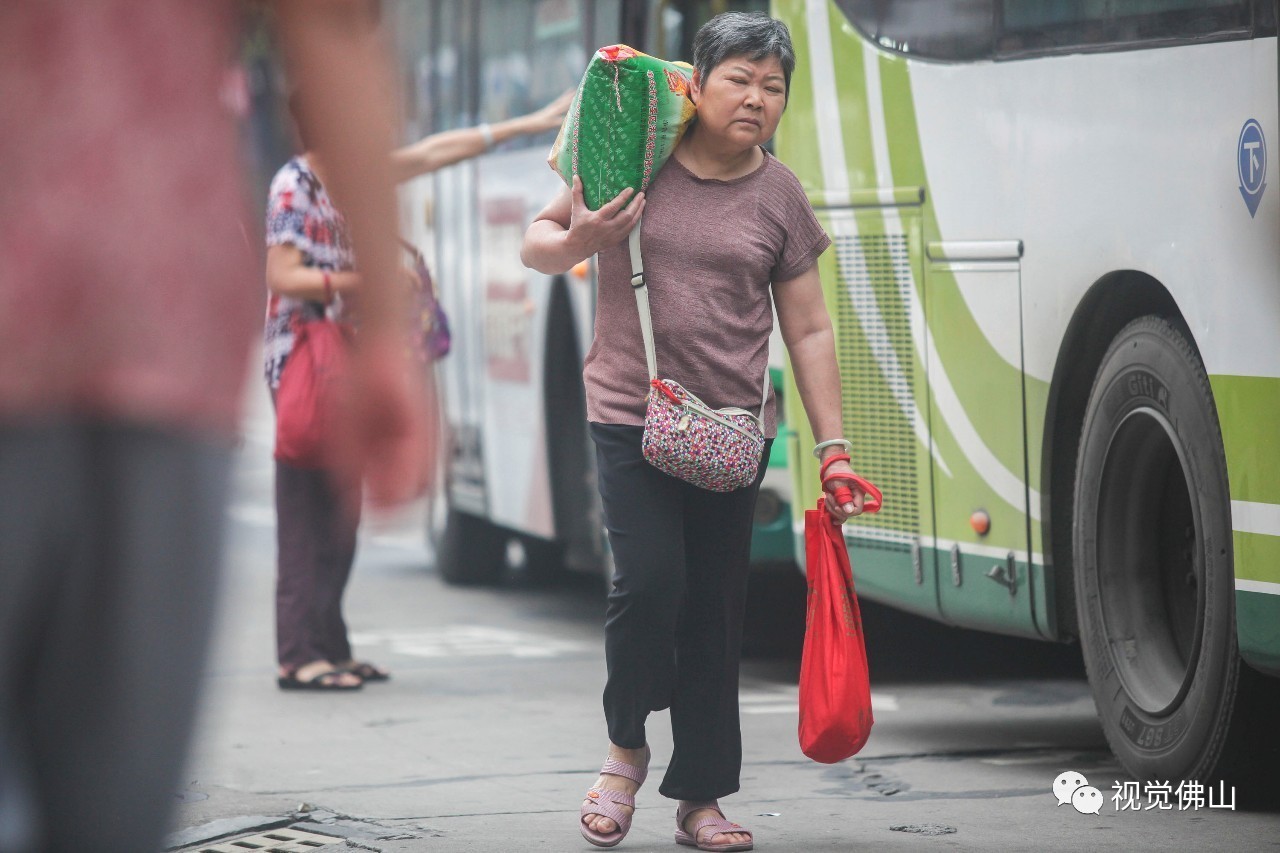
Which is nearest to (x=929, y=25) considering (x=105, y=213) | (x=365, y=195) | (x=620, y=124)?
(x=620, y=124)

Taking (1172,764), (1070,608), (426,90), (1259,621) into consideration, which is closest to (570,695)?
(1070,608)

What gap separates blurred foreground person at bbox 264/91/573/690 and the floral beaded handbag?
2320 millimetres

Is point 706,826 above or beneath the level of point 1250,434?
beneath

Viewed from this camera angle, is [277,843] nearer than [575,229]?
No

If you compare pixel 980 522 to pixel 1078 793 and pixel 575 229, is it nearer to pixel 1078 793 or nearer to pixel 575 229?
pixel 1078 793

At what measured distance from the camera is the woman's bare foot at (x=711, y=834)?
4633 millimetres

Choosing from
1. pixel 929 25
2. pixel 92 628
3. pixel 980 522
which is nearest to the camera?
pixel 92 628

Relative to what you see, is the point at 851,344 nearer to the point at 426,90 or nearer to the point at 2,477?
the point at 2,477

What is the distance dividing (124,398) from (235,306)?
0.15 metres

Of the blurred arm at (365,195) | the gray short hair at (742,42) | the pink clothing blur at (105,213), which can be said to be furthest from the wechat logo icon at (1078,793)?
the pink clothing blur at (105,213)

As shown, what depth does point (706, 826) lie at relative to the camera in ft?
15.3

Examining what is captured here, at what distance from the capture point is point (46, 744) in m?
1.98

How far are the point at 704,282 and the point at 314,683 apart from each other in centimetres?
331

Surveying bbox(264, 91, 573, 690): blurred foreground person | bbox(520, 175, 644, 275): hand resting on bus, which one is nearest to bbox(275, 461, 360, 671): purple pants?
bbox(264, 91, 573, 690): blurred foreground person
